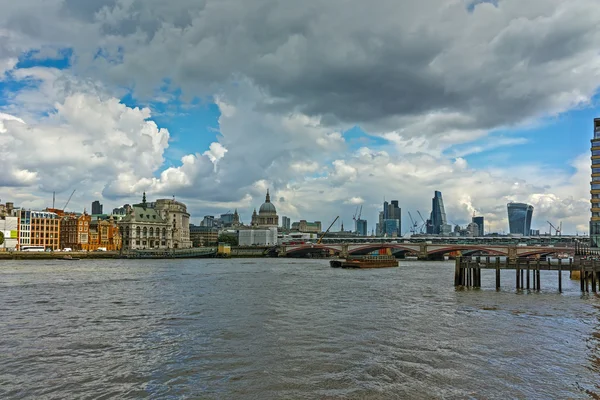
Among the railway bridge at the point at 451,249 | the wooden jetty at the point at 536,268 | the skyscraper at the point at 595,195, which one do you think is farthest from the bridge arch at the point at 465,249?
the wooden jetty at the point at 536,268

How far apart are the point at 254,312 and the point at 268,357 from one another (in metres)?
15.1

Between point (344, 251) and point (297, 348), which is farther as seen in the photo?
point (344, 251)

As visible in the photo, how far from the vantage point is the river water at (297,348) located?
1964 centimetres


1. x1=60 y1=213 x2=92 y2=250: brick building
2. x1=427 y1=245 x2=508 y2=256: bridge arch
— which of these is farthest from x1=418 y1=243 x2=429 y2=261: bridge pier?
x1=60 y1=213 x2=92 y2=250: brick building

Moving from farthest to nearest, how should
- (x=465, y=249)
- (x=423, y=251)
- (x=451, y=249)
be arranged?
(x=423, y=251), (x=451, y=249), (x=465, y=249)

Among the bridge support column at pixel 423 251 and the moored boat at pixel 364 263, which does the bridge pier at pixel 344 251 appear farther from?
the moored boat at pixel 364 263

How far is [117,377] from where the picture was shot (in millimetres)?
20734

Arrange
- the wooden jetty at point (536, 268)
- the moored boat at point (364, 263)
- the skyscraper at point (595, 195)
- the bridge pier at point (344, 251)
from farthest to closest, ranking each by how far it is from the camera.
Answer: the bridge pier at point (344, 251)
the moored boat at point (364, 263)
the skyscraper at point (595, 195)
the wooden jetty at point (536, 268)

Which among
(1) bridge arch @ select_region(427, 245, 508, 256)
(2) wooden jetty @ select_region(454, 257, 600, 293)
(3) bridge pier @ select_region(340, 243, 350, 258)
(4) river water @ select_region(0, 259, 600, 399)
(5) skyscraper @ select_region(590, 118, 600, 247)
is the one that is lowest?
(3) bridge pier @ select_region(340, 243, 350, 258)

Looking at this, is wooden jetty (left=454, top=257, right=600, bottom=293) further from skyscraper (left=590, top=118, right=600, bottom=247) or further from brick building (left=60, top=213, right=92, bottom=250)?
brick building (left=60, top=213, right=92, bottom=250)

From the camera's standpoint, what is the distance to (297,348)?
85.9 feet

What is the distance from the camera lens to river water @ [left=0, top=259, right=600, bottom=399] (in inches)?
773

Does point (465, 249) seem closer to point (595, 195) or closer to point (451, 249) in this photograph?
point (451, 249)

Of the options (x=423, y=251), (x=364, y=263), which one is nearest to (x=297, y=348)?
(x=364, y=263)
